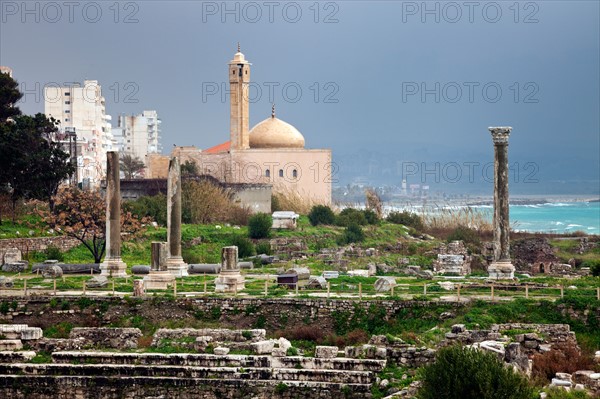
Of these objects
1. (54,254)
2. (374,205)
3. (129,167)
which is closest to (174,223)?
(54,254)

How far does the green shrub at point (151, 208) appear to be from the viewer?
5669 cm

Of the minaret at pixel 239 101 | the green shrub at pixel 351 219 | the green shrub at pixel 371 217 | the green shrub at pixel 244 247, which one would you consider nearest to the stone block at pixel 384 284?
the green shrub at pixel 244 247

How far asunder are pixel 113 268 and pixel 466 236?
944 inches

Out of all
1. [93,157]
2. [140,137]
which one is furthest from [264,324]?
[140,137]

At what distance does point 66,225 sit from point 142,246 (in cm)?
280

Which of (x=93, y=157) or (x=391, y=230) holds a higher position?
(x=93, y=157)

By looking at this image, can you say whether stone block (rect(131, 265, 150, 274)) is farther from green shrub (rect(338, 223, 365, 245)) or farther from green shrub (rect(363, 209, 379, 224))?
green shrub (rect(363, 209, 379, 224))

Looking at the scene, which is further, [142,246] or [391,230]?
[391,230]

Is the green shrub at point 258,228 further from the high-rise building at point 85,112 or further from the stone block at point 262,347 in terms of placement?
the high-rise building at point 85,112

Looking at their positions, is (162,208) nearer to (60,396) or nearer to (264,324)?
(264,324)

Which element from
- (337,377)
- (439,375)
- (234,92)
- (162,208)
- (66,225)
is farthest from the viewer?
(234,92)

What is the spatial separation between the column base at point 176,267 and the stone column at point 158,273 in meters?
0.91

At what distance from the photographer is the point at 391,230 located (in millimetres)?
66938

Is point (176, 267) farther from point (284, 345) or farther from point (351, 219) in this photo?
point (351, 219)
